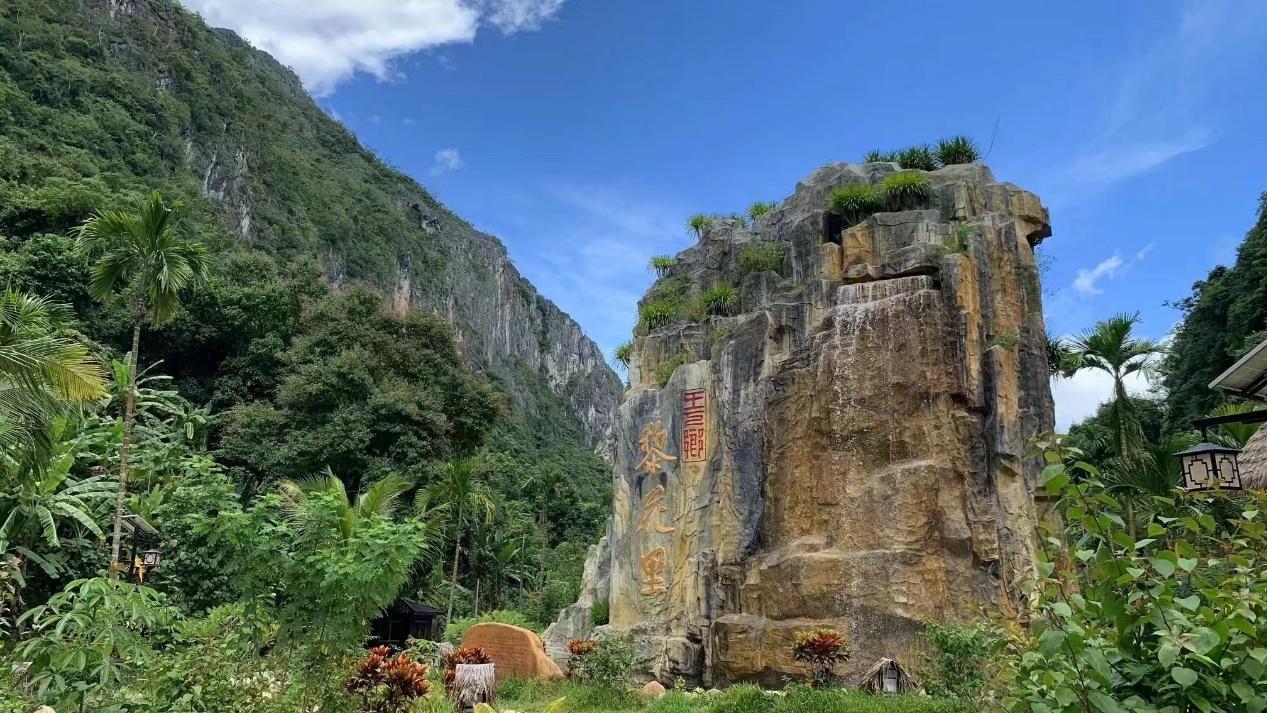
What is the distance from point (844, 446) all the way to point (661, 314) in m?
4.73

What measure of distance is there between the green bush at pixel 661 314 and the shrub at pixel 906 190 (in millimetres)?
4185

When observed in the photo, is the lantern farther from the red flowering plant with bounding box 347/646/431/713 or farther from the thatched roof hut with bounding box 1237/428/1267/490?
the red flowering plant with bounding box 347/646/431/713

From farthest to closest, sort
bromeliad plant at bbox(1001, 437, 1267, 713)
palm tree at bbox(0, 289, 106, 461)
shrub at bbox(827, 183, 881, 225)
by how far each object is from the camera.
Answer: shrub at bbox(827, 183, 881, 225)
palm tree at bbox(0, 289, 106, 461)
bromeliad plant at bbox(1001, 437, 1267, 713)

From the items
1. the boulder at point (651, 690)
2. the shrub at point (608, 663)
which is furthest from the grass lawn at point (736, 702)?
the boulder at point (651, 690)

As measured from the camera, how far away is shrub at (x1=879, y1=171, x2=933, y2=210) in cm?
1384

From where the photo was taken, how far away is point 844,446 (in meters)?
12.6

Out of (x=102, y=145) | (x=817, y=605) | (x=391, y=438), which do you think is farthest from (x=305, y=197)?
(x=817, y=605)

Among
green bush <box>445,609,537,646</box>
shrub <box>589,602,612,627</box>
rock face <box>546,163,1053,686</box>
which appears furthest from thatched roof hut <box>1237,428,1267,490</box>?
green bush <box>445,609,537,646</box>

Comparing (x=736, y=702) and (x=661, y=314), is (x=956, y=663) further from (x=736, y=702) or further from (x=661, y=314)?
(x=661, y=314)

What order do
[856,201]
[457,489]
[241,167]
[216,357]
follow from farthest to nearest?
[241,167] < [216,357] < [457,489] < [856,201]

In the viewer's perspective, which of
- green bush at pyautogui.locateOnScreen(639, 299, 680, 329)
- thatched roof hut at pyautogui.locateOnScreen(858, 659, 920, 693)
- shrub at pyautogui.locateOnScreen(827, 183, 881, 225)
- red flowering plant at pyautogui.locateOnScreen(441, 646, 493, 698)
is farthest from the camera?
green bush at pyautogui.locateOnScreen(639, 299, 680, 329)

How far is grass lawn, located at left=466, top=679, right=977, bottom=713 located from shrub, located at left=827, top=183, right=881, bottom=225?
7.80 m

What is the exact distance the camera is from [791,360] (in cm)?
1332

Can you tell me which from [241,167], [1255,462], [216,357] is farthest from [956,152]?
[241,167]
